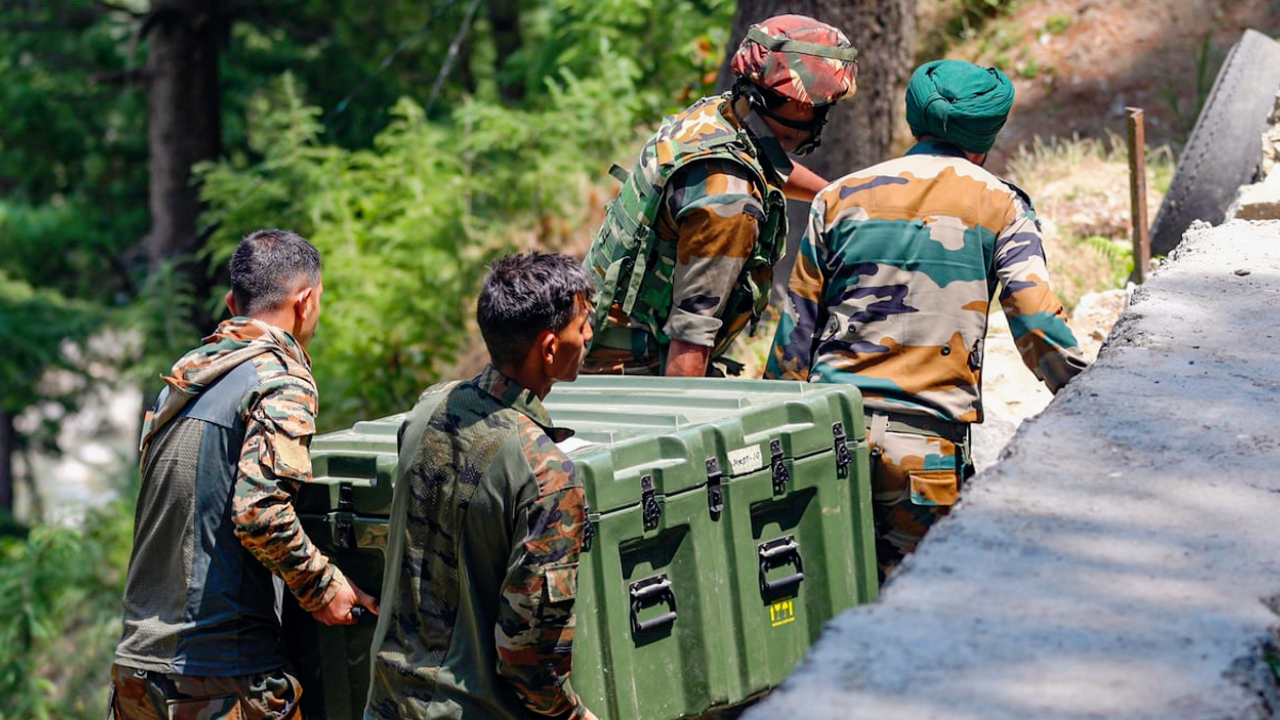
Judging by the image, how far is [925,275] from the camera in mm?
4004

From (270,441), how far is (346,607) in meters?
0.44

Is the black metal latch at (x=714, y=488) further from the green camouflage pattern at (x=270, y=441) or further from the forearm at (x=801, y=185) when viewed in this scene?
the forearm at (x=801, y=185)

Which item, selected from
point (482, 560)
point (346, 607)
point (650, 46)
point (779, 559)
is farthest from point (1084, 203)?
point (482, 560)

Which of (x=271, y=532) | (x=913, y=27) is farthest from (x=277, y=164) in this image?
(x=271, y=532)

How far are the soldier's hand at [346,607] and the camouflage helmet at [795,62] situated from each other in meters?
1.89

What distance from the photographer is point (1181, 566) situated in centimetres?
245

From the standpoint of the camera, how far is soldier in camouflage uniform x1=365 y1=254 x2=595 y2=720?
292 cm

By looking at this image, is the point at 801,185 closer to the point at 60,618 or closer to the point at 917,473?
the point at 917,473

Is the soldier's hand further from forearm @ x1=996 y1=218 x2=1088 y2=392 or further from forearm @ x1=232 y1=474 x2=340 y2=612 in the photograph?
forearm @ x1=996 y1=218 x2=1088 y2=392

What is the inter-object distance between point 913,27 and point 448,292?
145 inches

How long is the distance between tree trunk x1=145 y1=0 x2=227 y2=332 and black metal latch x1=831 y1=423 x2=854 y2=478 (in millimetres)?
11045

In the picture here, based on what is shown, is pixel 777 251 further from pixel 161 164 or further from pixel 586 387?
pixel 161 164

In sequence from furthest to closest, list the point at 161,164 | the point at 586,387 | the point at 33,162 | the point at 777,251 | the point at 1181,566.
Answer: the point at 33,162
the point at 161,164
the point at 777,251
the point at 586,387
the point at 1181,566

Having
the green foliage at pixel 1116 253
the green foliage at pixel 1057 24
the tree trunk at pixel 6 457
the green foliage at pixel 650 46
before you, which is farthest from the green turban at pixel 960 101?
the tree trunk at pixel 6 457
